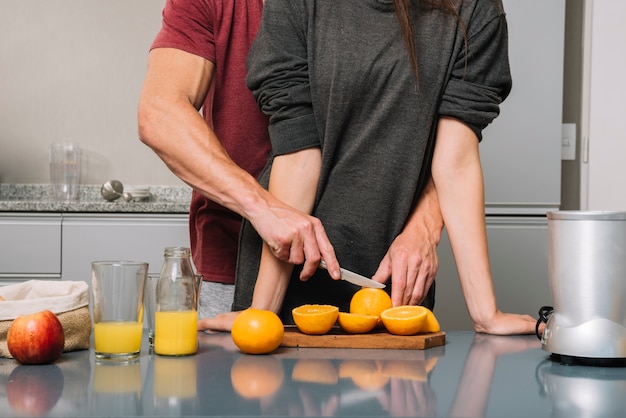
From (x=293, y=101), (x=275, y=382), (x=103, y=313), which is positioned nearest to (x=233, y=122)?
(x=293, y=101)

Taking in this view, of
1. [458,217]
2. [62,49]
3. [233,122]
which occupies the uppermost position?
[62,49]

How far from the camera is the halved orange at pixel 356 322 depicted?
1.03 metres

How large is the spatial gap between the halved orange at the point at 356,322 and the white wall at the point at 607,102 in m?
2.00

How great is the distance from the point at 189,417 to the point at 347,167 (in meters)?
0.72

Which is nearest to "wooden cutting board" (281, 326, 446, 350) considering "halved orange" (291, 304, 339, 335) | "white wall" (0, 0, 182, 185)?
"halved orange" (291, 304, 339, 335)

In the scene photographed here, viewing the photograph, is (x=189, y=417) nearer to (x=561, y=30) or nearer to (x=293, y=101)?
(x=293, y=101)

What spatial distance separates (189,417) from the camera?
0.64 meters

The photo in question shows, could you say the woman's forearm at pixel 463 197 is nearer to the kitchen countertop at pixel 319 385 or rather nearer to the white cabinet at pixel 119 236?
Answer: the kitchen countertop at pixel 319 385

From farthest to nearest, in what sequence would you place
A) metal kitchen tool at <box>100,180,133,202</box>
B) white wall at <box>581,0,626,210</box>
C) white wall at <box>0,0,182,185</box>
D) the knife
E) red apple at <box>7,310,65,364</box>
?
white wall at <box>0,0,182,185</box> → metal kitchen tool at <box>100,180,133,202</box> → white wall at <box>581,0,626,210</box> → the knife → red apple at <box>7,310,65,364</box>

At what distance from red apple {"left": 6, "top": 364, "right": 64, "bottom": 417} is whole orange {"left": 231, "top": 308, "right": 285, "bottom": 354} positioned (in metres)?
0.20

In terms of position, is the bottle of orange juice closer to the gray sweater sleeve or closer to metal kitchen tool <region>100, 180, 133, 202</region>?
the gray sweater sleeve

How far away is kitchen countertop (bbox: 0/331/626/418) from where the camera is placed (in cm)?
68

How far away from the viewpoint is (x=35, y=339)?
2.84 feet

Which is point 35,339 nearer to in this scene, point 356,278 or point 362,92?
point 356,278
